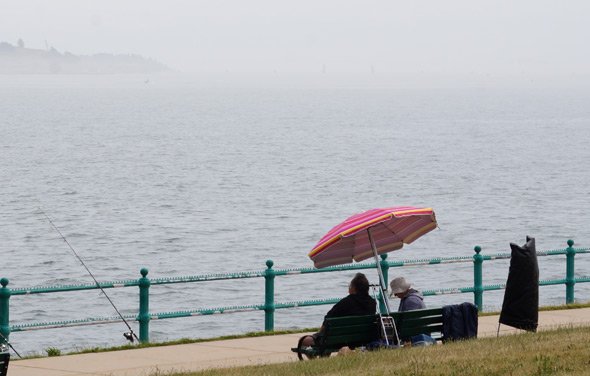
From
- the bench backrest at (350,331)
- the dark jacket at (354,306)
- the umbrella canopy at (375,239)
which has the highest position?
the umbrella canopy at (375,239)

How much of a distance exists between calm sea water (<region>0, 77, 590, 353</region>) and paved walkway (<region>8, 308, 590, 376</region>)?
1272 centimetres

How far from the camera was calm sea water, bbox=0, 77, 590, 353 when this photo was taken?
37344mm

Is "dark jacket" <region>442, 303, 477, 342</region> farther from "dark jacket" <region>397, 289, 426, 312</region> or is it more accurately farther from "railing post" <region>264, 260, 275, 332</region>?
"railing post" <region>264, 260, 275, 332</region>

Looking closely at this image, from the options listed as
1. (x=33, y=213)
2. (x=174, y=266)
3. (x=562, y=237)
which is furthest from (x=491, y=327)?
(x=33, y=213)

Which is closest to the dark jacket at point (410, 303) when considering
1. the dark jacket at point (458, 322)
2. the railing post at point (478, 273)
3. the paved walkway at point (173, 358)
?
the dark jacket at point (458, 322)

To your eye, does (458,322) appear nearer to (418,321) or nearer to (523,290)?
(418,321)

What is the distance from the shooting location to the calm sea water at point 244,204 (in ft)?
123

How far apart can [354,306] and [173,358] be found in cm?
257

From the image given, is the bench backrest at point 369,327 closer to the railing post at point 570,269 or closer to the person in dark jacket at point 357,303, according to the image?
the person in dark jacket at point 357,303

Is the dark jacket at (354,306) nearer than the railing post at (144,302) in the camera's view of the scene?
Yes

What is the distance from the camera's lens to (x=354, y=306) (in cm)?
A: 1418

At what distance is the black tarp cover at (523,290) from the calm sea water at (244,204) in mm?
15947

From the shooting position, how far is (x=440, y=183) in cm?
7812

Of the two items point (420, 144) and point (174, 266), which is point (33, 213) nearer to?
point (174, 266)
